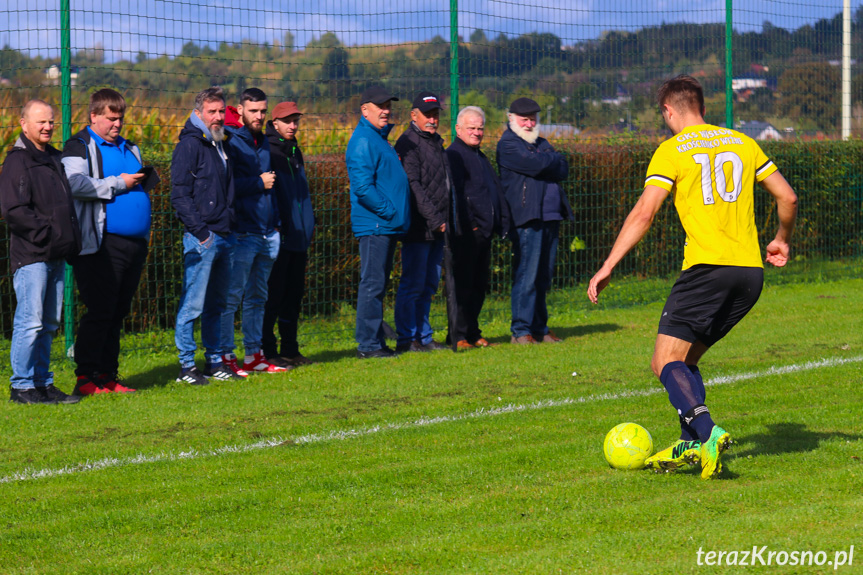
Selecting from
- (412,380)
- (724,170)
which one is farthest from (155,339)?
(724,170)

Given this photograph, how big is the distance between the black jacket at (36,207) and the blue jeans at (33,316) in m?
0.13

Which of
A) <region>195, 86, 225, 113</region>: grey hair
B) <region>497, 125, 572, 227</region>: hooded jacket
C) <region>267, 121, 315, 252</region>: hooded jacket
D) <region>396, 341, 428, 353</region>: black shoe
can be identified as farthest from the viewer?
<region>497, 125, 572, 227</region>: hooded jacket

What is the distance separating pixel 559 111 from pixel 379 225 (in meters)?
4.44

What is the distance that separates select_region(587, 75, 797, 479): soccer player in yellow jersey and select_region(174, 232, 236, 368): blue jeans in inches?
164

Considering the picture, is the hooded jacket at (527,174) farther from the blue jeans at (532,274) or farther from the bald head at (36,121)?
the bald head at (36,121)

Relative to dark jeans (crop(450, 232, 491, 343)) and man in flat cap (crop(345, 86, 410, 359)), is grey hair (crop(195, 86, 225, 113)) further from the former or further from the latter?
dark jeans (crop(450, 232, 491, 343))

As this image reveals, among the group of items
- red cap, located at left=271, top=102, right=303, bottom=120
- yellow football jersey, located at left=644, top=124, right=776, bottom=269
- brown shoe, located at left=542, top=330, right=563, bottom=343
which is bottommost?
brown shoe, located at left=542, top=330, right=563, bottom=343

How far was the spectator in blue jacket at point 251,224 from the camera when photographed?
9062mm

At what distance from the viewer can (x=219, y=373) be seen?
917 cm

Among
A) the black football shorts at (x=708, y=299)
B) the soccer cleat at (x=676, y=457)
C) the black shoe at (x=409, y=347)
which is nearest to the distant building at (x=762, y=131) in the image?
the black shoe at (x=409, y=347)

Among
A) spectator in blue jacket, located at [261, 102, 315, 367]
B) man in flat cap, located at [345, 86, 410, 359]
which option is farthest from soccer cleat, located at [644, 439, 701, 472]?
spectator in blue jacket, located at [261, 102, 315, 367]

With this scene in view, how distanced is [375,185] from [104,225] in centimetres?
257

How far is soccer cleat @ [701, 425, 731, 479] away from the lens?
5.39 meters

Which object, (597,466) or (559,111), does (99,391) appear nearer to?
(597,466)
